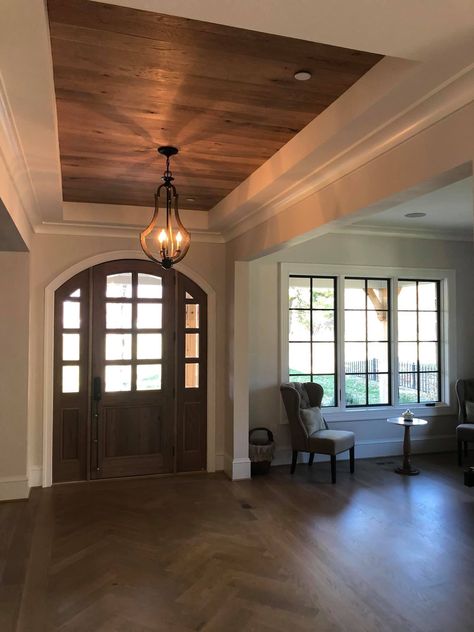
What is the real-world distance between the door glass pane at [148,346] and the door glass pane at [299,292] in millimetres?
1661

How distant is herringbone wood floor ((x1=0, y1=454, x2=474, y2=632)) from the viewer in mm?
2732

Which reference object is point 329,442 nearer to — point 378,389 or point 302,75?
point 378,389

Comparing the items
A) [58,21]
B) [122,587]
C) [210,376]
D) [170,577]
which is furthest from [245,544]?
[58,21]

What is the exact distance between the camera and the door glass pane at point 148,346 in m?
5.38

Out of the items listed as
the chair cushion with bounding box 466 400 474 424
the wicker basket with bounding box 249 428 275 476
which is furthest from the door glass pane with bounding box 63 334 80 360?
the chair cushion with bounding box 466 400 474 424

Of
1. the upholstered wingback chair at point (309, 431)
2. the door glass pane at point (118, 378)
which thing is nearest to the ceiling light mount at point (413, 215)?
the upholstered wingback chair at point (309, 431)

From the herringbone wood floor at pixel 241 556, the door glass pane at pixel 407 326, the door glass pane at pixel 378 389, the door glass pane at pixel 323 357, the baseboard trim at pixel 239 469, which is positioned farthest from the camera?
the door glass pane at pixel 407 326

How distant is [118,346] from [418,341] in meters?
3.78

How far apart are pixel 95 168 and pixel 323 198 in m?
1.76

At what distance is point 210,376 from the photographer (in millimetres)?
5566

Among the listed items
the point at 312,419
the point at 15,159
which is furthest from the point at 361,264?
the point at 15,159

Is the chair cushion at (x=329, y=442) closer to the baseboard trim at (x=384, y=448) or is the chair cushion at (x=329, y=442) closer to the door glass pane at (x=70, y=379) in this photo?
the baseboard trim at (x=384, y=448)

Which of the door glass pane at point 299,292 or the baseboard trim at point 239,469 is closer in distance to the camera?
the baseboard trim at point 239,469

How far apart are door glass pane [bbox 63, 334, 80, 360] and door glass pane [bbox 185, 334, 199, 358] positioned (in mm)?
1171
